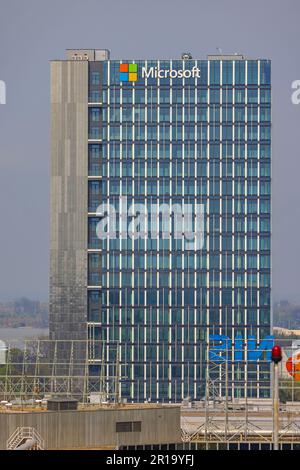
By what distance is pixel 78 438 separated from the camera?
114 metres

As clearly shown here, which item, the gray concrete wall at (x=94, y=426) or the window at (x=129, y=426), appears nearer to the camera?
the gray concrete wall at (x=94, y=426)

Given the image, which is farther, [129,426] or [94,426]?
[129,426]

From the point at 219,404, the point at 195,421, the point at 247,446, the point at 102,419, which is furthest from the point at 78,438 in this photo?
the point at 219,404

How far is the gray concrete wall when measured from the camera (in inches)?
4441

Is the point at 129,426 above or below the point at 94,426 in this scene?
below

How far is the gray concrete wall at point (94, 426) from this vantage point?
370ft

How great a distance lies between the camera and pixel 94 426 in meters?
115

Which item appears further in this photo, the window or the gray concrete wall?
the window
